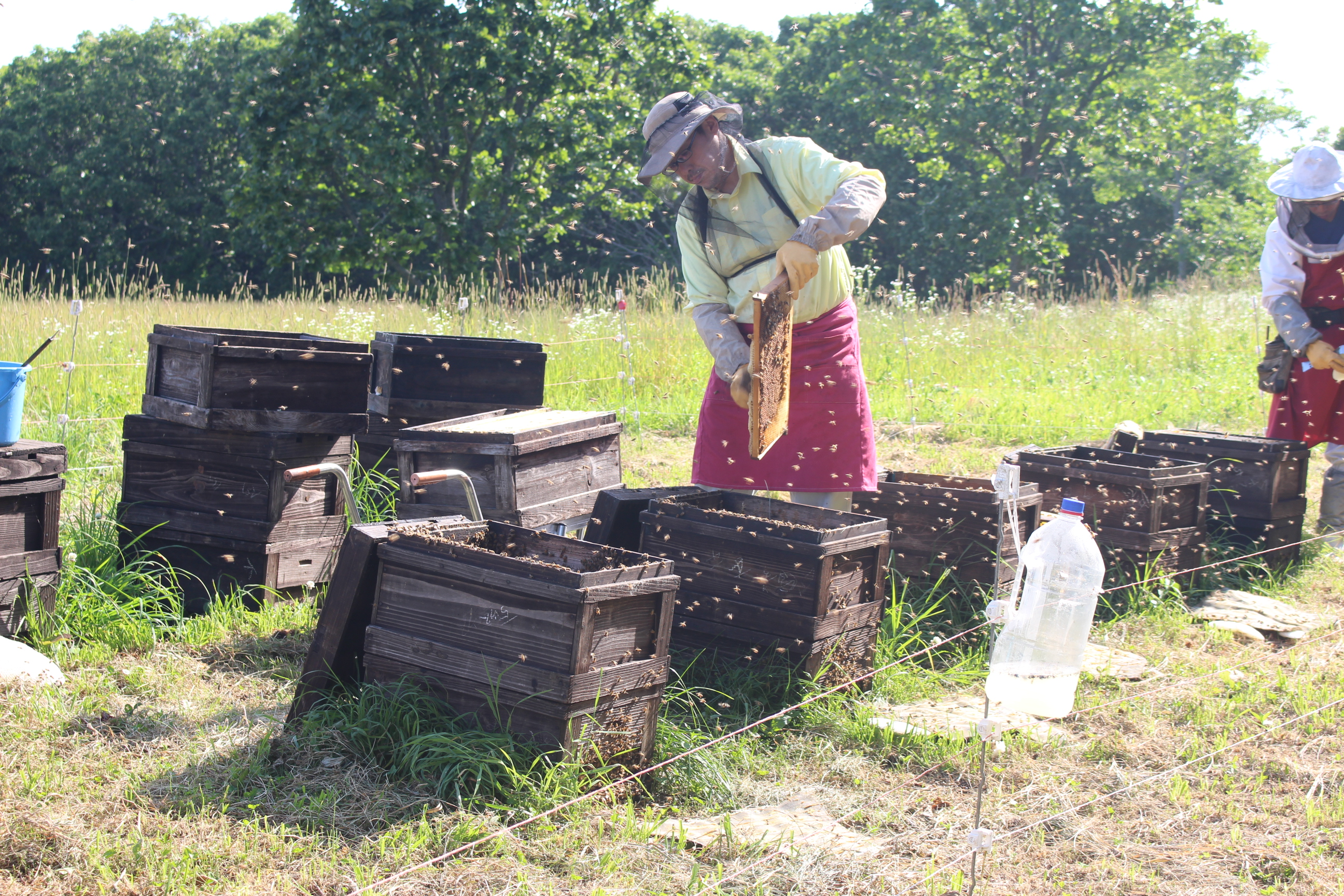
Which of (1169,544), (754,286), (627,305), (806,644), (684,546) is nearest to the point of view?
(806,644)

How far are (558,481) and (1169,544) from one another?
9.87 feet

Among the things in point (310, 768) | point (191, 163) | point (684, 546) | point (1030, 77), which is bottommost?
point (310, 768)

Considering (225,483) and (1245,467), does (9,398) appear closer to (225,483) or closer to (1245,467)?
(225,483)

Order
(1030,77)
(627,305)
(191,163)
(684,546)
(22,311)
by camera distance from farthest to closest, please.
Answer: (191,163) → (1030,77) → (627,305) → (22,311) → (684,546)

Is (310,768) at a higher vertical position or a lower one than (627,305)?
lower

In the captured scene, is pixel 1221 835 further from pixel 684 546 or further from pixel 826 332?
pixel 826 332

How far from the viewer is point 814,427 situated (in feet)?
14.9

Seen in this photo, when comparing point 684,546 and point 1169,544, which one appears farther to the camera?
point 1169,544

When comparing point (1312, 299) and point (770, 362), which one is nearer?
point (770, 362)

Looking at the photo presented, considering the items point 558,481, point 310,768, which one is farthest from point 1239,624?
point 310,768

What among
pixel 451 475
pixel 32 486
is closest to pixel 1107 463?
pixel 451 475

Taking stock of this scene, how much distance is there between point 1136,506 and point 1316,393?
2022mm

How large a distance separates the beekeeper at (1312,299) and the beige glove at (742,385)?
3580mm

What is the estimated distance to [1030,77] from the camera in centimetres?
2719
